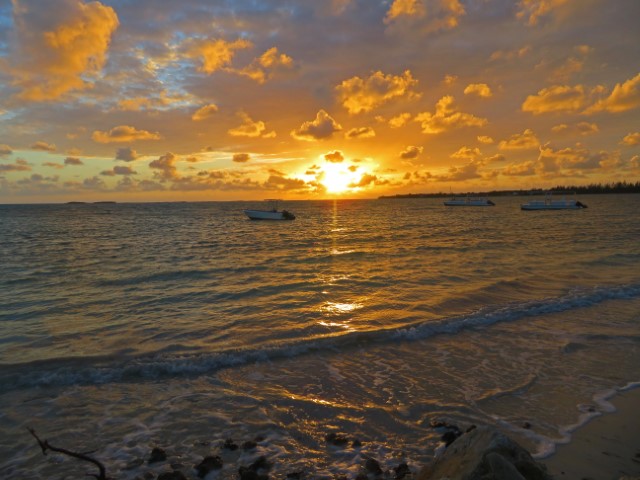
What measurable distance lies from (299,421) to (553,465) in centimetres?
404

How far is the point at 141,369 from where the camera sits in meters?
9.73

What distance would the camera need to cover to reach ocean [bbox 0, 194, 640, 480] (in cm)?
665

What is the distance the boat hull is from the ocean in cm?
5572

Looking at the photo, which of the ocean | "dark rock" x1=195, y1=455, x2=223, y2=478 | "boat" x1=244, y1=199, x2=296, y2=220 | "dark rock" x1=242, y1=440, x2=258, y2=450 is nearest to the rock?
the ocean

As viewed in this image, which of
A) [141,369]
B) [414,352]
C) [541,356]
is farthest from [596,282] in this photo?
[141,369]

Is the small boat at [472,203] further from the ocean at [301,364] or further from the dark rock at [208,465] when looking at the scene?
the dark rock at [208,465]

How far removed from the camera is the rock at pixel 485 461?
4.15 m

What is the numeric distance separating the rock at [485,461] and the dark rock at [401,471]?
0.63m

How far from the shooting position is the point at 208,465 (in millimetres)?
5945

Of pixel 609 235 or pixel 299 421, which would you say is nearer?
pixel 299 421

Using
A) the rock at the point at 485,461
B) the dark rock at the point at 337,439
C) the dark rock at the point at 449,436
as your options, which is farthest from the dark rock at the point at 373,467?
the dark rock at the point at 449,436

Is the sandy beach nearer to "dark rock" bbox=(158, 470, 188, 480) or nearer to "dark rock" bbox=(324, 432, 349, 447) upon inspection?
"dark rock" bbox=(324, 432, 349, 447)

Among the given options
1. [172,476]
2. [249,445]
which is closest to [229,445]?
[249,445]

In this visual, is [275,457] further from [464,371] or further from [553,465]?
[464,371]
